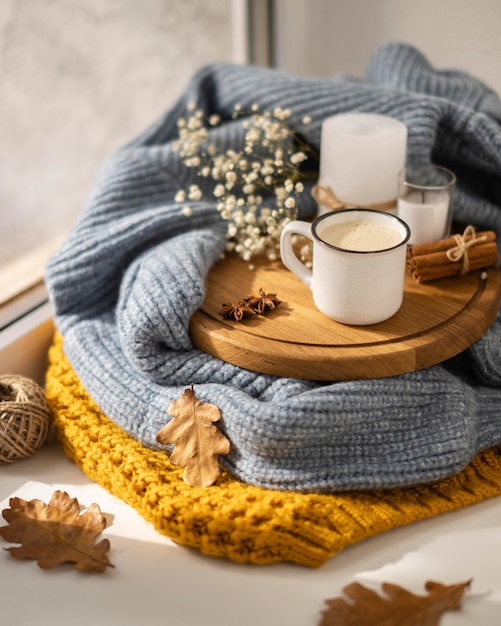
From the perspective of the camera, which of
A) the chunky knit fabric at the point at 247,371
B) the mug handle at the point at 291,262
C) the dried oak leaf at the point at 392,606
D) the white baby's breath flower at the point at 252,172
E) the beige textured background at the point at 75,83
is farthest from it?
the beige textured background at the point at 75,83

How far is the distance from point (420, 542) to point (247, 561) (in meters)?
0.21

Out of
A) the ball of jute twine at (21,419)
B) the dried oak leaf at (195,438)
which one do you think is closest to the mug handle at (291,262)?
the dried oak leaf at (195,438)

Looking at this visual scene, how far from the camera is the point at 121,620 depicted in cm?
76

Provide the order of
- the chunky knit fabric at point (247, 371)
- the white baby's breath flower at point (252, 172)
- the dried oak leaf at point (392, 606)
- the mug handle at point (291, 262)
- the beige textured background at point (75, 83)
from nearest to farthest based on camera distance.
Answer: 1. the dried oak leaf at point (392, 606)
2. the chunky knit fabric at point (247, 371)
3. the mug handle at point (291, 262)
4. the white baby's breath flower at point (252, 172)
5. the beige textured background at point (75, 83)

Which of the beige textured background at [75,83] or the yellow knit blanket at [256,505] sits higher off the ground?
the beige textured background at [75,83]

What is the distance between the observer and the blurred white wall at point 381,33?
1363mm

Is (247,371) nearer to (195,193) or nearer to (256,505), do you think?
(256,505)

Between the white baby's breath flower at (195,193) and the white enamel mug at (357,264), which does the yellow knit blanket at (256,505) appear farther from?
the white baby's breath flower at (195,193)

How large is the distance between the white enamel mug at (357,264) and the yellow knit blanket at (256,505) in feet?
0.79

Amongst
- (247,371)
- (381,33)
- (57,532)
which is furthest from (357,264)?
(381,33)

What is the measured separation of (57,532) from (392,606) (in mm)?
412

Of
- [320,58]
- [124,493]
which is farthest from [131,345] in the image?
[320,58]

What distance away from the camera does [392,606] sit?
0.74 meters

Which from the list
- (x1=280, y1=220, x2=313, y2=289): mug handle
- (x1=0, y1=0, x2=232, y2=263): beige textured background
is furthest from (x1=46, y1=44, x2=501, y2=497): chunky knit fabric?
(x1=0, y1=0, x2=232, y2=263): beige textured background
